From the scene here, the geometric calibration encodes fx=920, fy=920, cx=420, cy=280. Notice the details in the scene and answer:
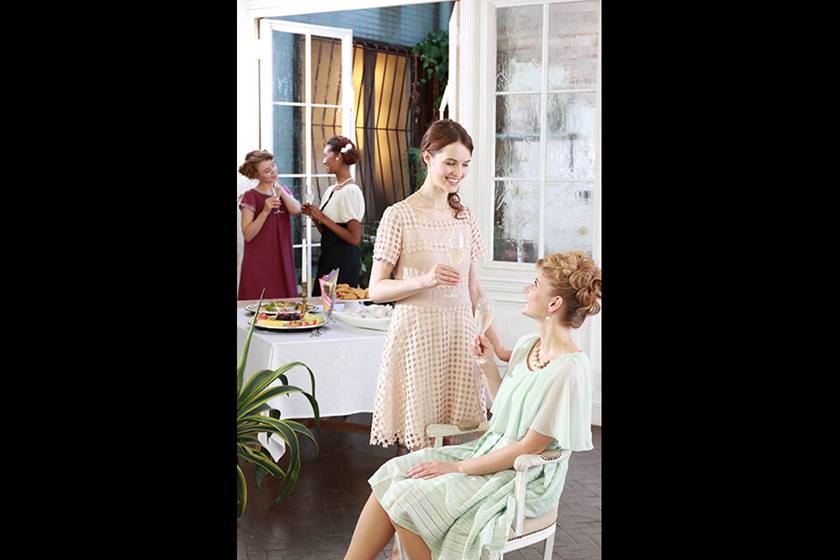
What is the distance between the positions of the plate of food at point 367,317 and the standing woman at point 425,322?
2.54ft

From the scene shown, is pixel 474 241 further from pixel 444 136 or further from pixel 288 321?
→ pixel 288 321

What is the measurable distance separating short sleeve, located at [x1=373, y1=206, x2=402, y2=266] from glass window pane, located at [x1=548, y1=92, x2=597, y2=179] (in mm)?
2423

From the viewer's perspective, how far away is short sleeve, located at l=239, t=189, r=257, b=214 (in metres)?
5.36

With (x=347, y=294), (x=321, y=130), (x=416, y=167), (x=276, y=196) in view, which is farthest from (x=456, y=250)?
(x=416, y=167)

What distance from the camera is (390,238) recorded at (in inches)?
116

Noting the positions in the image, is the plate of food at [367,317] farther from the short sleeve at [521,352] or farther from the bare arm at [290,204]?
the bare arm at [290,204]

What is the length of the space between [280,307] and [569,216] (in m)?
1.96

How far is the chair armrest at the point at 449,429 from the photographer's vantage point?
9.43 ft

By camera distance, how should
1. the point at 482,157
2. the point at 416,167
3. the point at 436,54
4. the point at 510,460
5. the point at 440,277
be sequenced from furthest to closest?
the point at 416,167
the point at 436,54
the point at 482,157
the point at 440,277
the point at 510,460

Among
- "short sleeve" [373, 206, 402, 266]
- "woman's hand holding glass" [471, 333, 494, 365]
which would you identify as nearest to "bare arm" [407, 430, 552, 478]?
"woman's hand holding glass" [471, 333, 494, 365]
